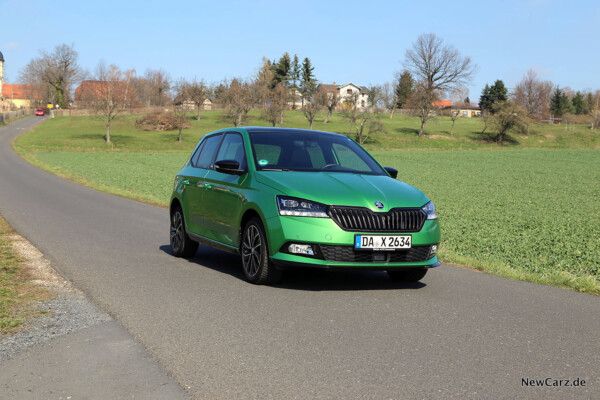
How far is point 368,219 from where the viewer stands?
22.5 ft

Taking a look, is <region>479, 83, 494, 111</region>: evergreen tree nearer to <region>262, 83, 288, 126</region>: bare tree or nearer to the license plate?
<region>262, 83, 288, 126</region>: bare tree

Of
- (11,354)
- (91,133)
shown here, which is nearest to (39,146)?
(91,133)

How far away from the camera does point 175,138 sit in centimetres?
8369

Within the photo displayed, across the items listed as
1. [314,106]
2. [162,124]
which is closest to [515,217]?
[314,106]

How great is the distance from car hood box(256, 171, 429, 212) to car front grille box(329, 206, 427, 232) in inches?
2.2

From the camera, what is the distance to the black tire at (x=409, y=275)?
25.2 feet

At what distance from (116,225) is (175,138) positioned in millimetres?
71576

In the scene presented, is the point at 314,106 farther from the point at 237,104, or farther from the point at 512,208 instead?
the point at 512,208

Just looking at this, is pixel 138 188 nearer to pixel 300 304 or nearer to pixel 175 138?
pixel 300 304

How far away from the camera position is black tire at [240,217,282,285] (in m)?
7.19

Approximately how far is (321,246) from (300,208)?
45 cm

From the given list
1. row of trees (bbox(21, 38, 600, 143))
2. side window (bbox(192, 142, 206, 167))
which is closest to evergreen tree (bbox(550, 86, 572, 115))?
row of trees (bbox(21, 38, 600, 143))

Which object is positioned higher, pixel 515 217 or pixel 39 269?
pixel 39 269

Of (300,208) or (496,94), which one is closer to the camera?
(300,208)
